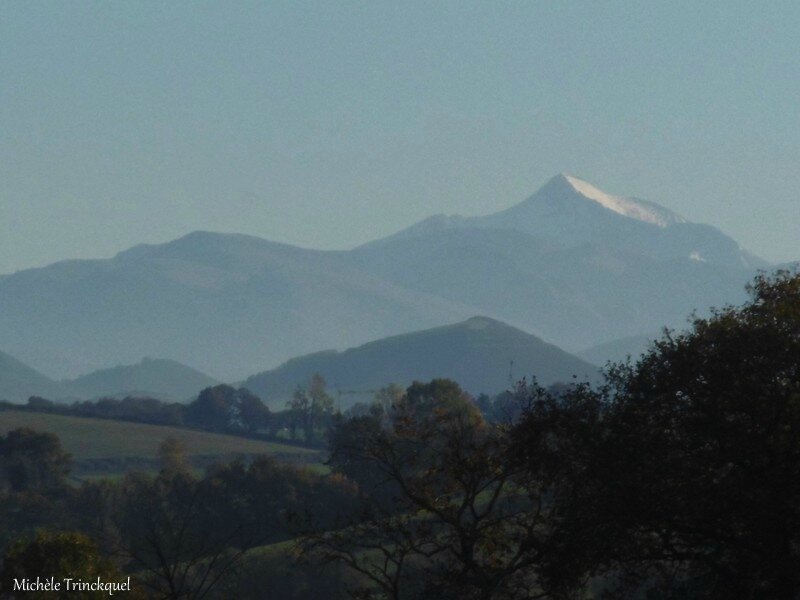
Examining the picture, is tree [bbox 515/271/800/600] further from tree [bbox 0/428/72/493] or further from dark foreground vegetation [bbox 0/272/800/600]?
tree [bbox 0/428/72/493]

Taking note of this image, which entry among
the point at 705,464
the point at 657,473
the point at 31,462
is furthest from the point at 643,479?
the point at 31,462

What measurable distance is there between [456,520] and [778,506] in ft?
24.0

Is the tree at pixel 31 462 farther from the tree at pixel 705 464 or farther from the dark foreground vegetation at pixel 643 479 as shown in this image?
the tree at pixel 705 464

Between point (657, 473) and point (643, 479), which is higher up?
point (657, 473)

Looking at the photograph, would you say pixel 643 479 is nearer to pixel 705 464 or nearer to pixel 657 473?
pixel 657 473

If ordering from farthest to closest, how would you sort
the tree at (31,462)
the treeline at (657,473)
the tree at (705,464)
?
the tree at (31,462) → the treeline at (657,473) → the tree at (705,464)

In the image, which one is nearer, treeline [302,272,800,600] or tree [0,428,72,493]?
treeline [302,272,800,600]

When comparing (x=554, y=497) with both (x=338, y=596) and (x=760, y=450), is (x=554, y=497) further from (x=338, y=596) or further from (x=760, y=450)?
(x=338, y=596)

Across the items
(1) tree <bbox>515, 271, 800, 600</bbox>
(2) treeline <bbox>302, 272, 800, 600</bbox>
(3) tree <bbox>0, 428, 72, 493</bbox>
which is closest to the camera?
(1) tree <bbox>515, 271, 800, 600</bbox>

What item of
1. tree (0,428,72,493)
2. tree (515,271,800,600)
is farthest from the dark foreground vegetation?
tree (0,428,72,493)

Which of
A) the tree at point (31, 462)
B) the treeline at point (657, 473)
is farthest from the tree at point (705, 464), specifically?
the tree at point (31, 462)

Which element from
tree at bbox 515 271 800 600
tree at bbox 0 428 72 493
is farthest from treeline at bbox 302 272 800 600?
tree at bbox 0 428 72 493

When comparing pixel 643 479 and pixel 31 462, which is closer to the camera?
pixel 643 479

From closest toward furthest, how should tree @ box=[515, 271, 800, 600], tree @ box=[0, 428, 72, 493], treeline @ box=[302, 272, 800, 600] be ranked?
tree @ box=[515, 271, 800, 600]
treeline @ box=[302, 272, 800, 600]
tree @ box=[0, 428, 72, 493]
